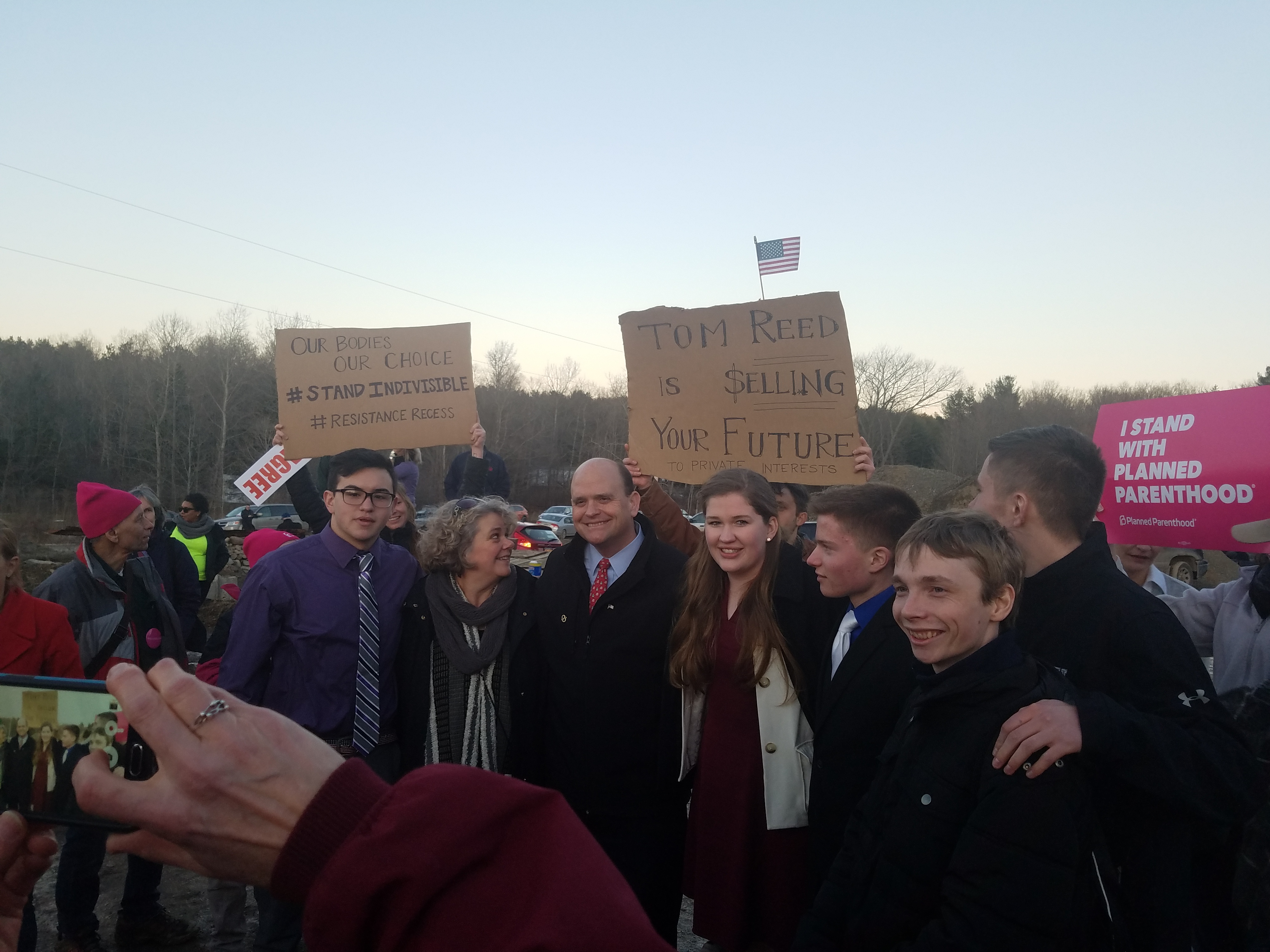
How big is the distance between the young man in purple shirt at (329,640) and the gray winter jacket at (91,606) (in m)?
1.09

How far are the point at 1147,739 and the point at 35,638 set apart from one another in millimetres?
4292

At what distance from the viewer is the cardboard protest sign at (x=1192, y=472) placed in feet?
13.8

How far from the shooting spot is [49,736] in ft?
4.27

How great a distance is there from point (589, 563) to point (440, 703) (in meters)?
0.96

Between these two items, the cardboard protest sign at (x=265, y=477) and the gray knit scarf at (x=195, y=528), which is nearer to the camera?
the cardboard protest sign at (x=265, y=477)

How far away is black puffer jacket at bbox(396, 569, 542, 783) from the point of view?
3.81 m

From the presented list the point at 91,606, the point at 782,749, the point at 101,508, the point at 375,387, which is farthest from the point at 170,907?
the point at 782,749

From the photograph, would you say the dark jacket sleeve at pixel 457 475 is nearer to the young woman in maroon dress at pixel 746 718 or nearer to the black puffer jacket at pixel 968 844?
the young woman in maroon dress at pixel 746 718

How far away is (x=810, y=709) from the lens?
3.41m

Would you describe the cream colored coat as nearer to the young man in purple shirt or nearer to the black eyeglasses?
the young man in purple shirt

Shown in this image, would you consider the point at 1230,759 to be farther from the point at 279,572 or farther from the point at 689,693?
the point at 279,572

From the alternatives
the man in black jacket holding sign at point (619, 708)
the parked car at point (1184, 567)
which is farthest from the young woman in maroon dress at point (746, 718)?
the parked car at point (1184, 567)

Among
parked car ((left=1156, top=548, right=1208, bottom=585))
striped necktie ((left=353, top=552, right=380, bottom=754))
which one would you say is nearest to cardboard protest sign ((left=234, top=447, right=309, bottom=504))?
striped necktie ((left=353, top=552, right=380, bottom=754))

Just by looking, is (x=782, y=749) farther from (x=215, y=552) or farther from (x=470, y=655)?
(x=215, y=552)
